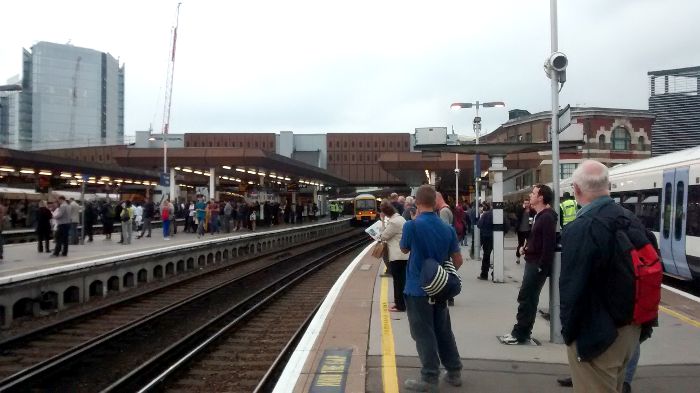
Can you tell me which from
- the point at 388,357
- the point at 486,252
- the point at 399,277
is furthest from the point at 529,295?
the point at 486,252

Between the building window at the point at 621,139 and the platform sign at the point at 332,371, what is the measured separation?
5133cm

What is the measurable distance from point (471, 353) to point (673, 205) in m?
8.77

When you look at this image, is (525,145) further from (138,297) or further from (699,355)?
(138,297)

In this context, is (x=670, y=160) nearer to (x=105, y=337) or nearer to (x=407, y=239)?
(x=407, y=239)

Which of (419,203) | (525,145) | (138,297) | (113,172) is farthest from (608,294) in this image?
(113,172)

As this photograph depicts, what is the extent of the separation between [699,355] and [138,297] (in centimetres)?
1094

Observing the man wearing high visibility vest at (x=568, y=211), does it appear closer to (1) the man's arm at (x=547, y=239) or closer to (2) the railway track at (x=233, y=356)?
(1) the man's arm at (x=547, y=239)

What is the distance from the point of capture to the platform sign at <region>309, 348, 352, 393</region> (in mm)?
5465

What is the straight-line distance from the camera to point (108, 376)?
779 cm

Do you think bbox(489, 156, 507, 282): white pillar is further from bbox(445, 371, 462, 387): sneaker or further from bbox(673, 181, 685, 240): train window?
bbox(445, 371, 462, 387): sneaker

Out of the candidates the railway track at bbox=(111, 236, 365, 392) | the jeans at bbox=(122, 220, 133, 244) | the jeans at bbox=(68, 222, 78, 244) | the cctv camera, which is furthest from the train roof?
the jeans at bbox=(68, 222, 78, 244)

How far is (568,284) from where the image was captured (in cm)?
326

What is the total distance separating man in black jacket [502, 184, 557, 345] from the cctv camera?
1547 mm

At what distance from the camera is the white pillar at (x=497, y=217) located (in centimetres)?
1177
